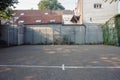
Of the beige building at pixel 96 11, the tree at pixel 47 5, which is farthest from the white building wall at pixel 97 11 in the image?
the tree at pixel 47 5

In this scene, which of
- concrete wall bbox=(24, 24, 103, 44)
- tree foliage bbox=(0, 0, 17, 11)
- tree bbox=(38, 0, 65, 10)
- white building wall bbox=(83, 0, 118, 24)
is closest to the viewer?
tree foliage bbox=(0, 0, 17, 11)

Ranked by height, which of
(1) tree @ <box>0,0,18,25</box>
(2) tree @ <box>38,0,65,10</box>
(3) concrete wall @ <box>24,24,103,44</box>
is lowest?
(3) concrete wall @ <box>24,24,103,44</box>

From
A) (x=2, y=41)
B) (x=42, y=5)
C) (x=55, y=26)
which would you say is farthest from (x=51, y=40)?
(x=42, y=5)

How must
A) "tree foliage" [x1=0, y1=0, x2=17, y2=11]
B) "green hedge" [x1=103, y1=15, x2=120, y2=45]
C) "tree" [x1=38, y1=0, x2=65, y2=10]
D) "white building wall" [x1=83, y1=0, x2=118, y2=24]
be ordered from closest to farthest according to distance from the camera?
1. "tree foliage" [x1=0, y1=0, x2=17, y2=11]
2. "green hedge" [x1=103, y1=15, x2=120, y2=45]
3. "white building wall" [x1=83, y1=0, x2=118, y2=24]
4. "tree" [x1=38, y1=0, x2=65, y2=10]

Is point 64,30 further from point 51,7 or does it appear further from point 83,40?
point 51,7

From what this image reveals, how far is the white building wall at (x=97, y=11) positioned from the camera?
123 ft

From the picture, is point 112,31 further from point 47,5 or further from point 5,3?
point 47,5

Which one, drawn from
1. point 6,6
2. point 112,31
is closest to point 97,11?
point 112,31

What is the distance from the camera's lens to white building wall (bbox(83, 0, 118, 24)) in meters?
37.4

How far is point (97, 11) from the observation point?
37.6m

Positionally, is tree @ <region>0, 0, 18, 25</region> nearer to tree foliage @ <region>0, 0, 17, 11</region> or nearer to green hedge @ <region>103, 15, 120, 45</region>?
tree foliage @ <region>0, 0, 17, 11</region>

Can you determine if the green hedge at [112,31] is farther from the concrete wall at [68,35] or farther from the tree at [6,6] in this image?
the tree at [6,6]

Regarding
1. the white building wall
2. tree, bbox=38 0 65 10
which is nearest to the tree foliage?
the white building wall

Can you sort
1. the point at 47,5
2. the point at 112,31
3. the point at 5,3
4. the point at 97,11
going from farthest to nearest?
the point at 47,5, the point at 97,11, the point at 112,31, the point at 5,3
